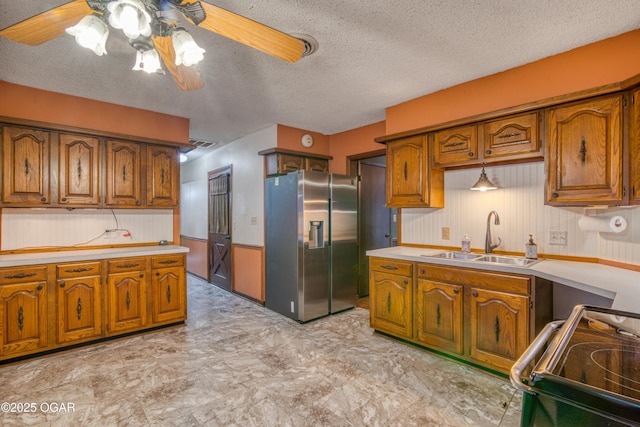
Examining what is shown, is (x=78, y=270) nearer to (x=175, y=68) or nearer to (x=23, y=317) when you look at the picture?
(x=23, y=317)

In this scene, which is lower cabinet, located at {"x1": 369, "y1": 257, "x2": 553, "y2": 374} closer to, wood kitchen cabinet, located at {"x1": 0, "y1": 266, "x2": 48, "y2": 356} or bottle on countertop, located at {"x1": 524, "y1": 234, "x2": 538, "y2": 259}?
bottle on countertop, located at {"x1": 524, "y1": 234, "x2": 538, "y2": 259}

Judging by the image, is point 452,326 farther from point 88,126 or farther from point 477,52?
point 88,126

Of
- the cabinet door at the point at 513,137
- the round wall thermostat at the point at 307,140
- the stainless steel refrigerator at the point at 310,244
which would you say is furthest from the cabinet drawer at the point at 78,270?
the cabinet door at the point at 513,137

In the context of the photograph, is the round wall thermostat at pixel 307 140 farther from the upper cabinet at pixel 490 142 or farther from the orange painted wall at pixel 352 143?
the upper cabinet at pixel 490 142

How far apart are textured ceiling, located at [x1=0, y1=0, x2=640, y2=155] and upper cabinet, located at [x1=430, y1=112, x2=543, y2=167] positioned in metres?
0.50

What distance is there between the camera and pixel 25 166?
2.88 m

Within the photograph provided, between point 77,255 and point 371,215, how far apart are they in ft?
12.0

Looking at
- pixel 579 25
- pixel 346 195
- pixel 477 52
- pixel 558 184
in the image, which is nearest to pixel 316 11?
pixel 477 52

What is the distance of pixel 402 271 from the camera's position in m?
2.97

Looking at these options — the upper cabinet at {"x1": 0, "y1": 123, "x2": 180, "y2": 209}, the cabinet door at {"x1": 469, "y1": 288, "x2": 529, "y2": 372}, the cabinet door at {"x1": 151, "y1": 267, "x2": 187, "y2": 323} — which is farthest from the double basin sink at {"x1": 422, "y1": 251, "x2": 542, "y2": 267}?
the upper cabinet at {"x1": 0, "y1": 123, "x2": 180, "y2": 209}

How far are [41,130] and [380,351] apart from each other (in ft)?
12.8

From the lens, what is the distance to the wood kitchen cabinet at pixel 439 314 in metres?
2.58

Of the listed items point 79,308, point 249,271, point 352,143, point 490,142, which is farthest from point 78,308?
point 490,142

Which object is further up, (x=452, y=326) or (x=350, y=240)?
(x=350, y=240)
